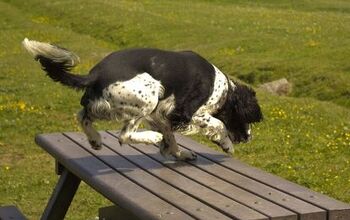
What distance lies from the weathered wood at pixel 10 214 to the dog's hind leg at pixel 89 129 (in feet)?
4.44

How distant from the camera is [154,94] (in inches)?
241

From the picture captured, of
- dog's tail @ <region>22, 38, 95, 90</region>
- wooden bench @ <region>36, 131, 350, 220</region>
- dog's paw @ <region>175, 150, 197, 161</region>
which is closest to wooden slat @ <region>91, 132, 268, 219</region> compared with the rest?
wooden bench @ <region>36, 131, 350, 220</region>

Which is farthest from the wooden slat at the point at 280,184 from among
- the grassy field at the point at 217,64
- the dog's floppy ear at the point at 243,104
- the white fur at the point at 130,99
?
the grassy field at the point at 217,64

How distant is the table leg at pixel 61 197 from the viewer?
7.36 meters

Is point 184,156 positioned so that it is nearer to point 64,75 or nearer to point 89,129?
point 89,129

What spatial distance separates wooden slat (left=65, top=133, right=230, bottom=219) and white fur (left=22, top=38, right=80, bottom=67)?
0.95 meters

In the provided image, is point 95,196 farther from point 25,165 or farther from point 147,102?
point 147,102

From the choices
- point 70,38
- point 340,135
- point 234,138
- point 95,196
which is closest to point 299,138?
point 340,135

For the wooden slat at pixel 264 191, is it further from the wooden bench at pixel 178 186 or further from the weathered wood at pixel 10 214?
the weathered wood at pixel 10 214

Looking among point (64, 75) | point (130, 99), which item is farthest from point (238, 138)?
point (64, 75)

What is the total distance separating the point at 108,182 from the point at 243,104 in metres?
1.60

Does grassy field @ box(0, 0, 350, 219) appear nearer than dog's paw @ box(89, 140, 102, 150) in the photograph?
No

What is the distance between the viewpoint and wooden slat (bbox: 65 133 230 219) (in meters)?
4.82

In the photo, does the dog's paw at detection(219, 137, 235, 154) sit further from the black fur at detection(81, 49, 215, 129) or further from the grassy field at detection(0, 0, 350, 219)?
the grassy field at detection(0, 0, 350, 219)
